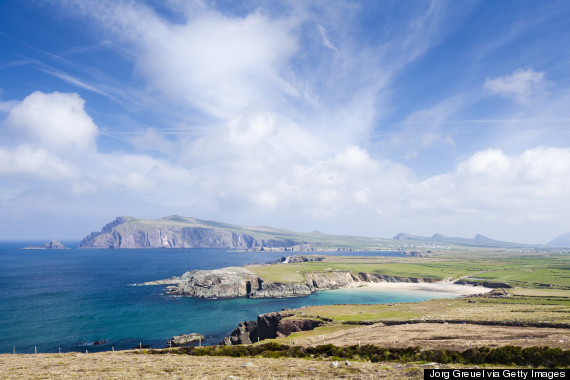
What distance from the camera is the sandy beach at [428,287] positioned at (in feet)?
432

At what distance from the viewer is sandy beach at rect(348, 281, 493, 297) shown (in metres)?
132

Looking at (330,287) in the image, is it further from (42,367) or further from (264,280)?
(42,367)

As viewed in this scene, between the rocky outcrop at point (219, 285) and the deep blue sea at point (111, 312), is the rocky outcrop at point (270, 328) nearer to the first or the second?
the deep blue sea at point (111, 312)

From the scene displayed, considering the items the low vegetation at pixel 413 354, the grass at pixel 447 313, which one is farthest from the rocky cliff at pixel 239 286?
the low vegetation at pixel 413 354

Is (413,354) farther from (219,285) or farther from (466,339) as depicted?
(219,285)

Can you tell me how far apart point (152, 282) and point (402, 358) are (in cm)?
15169

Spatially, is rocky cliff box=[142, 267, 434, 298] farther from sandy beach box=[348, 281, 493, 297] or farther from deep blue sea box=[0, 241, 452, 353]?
sandy beach box=[348, 281, 493, 297]

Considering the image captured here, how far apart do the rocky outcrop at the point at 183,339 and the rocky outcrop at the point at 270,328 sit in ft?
24.2

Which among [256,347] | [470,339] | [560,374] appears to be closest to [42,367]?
[256,347]

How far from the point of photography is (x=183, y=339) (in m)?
67.1

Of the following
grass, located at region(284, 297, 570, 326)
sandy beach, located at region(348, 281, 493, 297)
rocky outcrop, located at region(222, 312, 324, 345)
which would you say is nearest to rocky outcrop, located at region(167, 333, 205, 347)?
rocky outcrop, located at region(222, 312, 324, 345)

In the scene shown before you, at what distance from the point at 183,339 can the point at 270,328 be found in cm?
1967

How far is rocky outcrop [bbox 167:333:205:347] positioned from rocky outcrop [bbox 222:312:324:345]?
7367 millimetres

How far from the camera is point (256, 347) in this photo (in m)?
34.6
